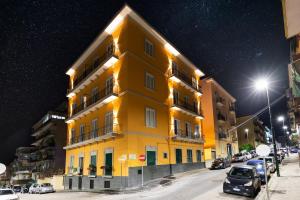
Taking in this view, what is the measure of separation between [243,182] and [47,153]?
2074 inches

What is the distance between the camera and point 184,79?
33656 millimetres

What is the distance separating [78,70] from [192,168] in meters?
21.2

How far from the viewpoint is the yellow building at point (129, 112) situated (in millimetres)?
22844

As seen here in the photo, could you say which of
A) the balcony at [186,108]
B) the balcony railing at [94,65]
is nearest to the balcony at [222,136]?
the balcony at [186,108]

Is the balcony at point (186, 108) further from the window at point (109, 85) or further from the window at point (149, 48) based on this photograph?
the window at point (109, 85)

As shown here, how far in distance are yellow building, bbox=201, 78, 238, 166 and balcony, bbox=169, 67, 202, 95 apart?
840cm

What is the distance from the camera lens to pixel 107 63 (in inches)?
1003

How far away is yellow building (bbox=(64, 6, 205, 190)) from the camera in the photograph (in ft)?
74.9

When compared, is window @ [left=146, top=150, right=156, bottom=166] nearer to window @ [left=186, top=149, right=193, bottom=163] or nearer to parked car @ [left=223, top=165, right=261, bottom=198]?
window @ [left=186, top=149, right=193, bottom=163]

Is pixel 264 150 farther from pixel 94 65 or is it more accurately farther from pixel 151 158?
pixel 94 65

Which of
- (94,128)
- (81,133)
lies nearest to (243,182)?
(94,128)

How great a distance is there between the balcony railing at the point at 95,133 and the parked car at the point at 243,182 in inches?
455

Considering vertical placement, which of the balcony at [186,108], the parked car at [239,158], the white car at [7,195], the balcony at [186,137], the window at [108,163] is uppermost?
the balcony at [186,108]

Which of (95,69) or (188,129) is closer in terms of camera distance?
(95,69)
